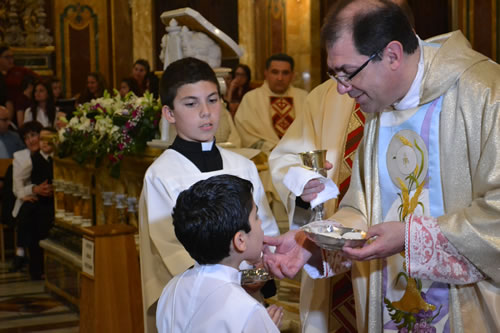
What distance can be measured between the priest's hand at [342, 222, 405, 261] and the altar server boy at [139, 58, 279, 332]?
2.46ft

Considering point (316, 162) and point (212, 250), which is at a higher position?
point (316, 162)

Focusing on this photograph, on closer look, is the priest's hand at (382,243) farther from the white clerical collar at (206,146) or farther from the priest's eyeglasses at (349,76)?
the white clerical collar at (206,146)

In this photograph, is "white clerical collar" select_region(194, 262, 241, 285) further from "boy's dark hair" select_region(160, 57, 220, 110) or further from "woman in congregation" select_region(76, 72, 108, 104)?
"woman in congregation" select_region(76, 72, 108, 104)

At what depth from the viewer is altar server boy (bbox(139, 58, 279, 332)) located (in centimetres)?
300

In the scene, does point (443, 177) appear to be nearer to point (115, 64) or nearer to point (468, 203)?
point (468, 203)

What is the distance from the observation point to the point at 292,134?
3631 mm

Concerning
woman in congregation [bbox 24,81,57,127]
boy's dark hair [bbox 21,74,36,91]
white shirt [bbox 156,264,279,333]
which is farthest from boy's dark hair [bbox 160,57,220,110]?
boy's dark hair [bbox 21,74,36,91]

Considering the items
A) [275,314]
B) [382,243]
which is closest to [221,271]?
[275,314]

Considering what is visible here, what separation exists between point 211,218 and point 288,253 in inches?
29.3

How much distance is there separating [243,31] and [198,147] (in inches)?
407

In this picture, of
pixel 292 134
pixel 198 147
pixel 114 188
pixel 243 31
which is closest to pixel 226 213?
pixel 198 147

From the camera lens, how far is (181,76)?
314cm

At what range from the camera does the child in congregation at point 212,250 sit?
2113mm

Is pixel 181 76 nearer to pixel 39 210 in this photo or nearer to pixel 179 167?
pixel 179 167
